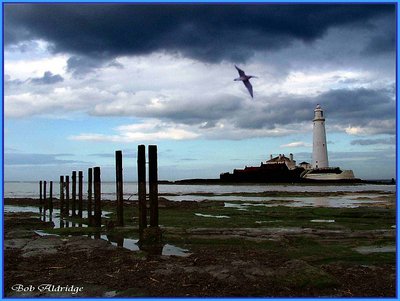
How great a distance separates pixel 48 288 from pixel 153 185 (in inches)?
226

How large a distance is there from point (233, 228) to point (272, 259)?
6.08 metres

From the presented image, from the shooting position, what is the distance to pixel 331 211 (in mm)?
22703

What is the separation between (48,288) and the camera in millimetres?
7605

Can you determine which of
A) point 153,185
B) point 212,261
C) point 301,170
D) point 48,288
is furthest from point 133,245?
point 301,170

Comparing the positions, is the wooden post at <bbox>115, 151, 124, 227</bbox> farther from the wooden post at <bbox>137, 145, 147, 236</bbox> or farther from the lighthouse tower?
the lighthouse tower

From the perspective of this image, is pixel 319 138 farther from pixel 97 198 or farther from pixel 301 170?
pixel 97 198

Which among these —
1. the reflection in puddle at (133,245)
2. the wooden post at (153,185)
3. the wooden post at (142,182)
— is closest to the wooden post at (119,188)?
the reflection in puddle at (133,245)

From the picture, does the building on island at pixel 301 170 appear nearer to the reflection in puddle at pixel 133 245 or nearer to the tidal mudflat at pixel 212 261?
the tidal mudflat at pixel 212 261

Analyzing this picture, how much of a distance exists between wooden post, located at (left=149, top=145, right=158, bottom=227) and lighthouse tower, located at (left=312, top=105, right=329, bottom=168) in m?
68.4


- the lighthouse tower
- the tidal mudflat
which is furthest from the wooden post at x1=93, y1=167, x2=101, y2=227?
the lighthouse tower

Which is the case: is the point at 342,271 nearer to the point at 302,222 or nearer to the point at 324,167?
the point at 302,222

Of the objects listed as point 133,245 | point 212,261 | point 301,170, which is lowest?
point 133,245

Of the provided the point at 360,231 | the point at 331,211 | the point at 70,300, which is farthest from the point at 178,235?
the point at 331,211

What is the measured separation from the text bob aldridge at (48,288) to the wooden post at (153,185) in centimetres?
546
